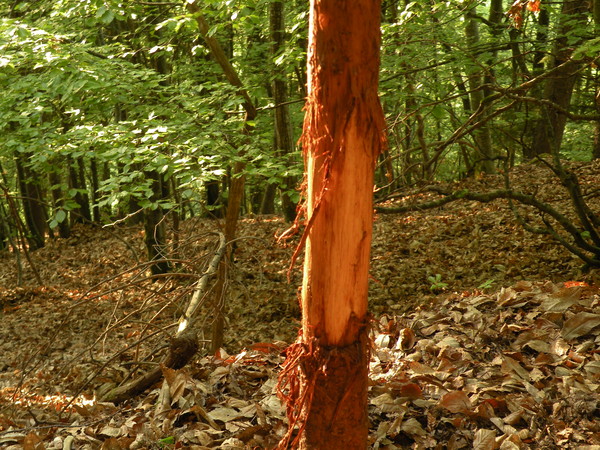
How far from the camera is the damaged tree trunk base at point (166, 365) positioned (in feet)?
13.2

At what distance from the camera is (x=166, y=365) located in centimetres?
399

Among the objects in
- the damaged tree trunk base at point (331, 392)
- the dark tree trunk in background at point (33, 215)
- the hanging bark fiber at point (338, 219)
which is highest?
the hanging bark fiber at point (338, 219)

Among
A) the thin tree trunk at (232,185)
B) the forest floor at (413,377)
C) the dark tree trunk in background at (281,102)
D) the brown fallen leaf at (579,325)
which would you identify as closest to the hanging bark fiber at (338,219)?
the forest floor at (413,377)

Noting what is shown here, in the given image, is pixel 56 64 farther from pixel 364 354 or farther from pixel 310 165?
pixel 364 354

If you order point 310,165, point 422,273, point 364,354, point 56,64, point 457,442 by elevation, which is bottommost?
point 422,273

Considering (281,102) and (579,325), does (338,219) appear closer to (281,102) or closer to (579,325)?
(579,325)

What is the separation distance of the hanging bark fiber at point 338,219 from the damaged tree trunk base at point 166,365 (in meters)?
1.75

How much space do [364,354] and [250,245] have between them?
916 cm

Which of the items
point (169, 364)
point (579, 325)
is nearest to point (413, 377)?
point (579, 325)

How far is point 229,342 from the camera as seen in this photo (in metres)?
7.80

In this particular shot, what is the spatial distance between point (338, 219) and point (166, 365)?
2364 mm

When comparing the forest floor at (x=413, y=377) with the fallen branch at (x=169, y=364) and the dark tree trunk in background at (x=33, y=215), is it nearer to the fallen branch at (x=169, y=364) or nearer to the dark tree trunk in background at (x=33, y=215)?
the fallen branch at (x=169, y=364)

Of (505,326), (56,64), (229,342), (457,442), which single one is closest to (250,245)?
(229,342)

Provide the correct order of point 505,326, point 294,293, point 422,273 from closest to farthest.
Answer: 1. point 505,326
2. point 422,273
3. point 294,293
